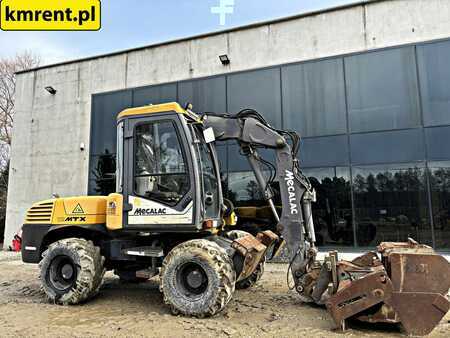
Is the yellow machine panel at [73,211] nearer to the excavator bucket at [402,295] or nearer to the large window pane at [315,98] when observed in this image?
the excavator bucket at [402,295]

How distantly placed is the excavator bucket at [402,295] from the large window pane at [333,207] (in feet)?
20.7

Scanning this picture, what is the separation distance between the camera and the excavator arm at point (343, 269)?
4012 mm

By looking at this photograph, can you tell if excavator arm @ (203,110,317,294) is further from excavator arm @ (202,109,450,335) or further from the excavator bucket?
the excavator bucket

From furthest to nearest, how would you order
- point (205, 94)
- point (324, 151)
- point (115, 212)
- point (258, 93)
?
1. point (205, 94)
2. point (258, 93)
3. point (324, 151)
4. point (115, 212)

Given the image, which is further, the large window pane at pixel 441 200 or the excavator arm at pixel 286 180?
the large window pane at pixel 441 200

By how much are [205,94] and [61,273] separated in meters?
8.04

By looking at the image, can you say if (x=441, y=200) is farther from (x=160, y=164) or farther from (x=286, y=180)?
(x=160, y=164)

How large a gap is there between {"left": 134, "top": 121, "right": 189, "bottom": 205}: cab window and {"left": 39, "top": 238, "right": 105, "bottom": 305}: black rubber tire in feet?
4.24

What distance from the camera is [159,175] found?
5.52 m

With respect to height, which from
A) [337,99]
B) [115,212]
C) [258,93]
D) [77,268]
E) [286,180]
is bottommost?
[77,268]

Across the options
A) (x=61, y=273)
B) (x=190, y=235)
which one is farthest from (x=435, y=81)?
(x=61, y=273)

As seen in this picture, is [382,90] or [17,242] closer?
[382,90]

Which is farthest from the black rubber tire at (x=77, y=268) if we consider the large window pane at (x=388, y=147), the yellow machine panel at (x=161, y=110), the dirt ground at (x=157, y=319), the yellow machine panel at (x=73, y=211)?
the large window pane at (x=388, y=147)

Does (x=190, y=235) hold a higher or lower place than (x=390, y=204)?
lower
